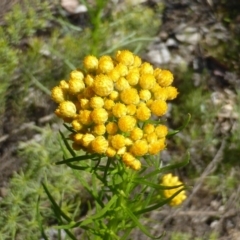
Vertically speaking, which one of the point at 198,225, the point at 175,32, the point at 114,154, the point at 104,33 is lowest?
the point at 198,225

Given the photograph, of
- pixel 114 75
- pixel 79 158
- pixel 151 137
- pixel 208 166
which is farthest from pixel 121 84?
pixel 208 166

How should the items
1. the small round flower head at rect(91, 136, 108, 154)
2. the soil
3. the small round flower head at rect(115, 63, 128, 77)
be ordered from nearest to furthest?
the small round flower head at rect(91, 136, 108, 154)
the small round flower head at rect(115, 63, 128, 77)
the soil

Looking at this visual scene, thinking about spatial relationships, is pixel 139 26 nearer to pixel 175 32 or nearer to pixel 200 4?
pixel 175 32

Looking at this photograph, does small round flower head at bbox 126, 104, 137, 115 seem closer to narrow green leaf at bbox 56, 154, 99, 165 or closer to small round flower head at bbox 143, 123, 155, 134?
small round flower head at bbox 143, 123, 155, 134

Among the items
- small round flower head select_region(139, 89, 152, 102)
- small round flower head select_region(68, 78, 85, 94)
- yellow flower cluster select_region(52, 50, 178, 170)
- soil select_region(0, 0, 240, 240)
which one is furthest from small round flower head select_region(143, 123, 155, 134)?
soil select_region(0, 0, 240, 240)

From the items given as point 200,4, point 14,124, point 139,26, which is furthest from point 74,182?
point 200,4

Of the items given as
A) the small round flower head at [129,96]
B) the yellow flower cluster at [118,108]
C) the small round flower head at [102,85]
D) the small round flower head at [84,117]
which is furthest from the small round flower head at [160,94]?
the small round flower head at [84,117]
